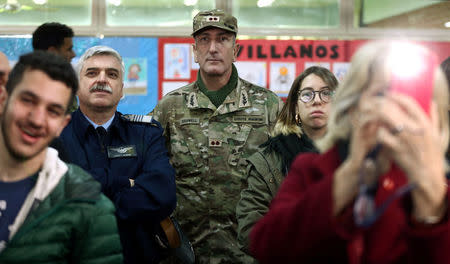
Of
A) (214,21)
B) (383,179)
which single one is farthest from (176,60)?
(383,179)

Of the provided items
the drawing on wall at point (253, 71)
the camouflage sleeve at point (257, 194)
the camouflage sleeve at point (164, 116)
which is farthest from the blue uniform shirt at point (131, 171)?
the drawing on wall at point (253, 71)

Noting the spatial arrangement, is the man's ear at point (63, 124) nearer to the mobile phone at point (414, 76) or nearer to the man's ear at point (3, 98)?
the man's ear at point (3, 98)

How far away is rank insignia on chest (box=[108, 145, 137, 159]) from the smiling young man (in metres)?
0.85

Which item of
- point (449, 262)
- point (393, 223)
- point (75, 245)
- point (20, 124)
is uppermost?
point (20, 124)

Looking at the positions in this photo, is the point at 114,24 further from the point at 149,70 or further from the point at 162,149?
the point at 162,149

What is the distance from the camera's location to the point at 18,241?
5.74 feet

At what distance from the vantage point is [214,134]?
356cm

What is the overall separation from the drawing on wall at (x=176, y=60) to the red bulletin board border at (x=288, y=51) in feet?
0.12

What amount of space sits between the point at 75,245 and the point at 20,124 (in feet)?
1.61

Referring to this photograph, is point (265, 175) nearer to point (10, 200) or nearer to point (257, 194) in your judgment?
point (257, 194)

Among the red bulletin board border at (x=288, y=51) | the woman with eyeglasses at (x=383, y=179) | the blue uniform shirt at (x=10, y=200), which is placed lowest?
the blue uniform shirt at (x=10, y=200)

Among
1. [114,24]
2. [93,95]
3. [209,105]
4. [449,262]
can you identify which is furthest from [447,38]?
[449,262]

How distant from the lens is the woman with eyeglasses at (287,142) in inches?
110

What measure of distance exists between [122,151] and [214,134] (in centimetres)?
89
